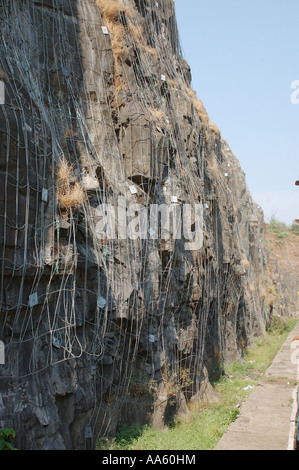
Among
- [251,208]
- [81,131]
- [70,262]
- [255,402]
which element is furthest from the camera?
[251,208]

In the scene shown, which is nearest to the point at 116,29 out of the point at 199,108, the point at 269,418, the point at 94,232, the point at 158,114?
the point at 158,114

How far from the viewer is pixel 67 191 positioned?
555 centimetres

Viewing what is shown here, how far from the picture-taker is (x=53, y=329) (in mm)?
5020

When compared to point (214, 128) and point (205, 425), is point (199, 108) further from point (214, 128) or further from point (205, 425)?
point (205, 425)

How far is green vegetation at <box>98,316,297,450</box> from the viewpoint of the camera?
5957 millimetres

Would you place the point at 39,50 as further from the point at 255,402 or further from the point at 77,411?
the point at 255,402

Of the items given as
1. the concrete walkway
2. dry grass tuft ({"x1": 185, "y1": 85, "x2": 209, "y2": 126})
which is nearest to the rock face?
the concrete walkway

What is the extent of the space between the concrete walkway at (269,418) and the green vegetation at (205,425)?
0.37 meters

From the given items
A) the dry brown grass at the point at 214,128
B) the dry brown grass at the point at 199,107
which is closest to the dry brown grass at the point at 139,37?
the dry brown grass at the point at 199,107

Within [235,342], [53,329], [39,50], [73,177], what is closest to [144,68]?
[39,50]

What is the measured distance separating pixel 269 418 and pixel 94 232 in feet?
12.6

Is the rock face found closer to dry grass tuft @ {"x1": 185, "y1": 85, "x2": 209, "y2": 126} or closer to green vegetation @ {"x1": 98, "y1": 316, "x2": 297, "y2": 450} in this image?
green vegetation @ {"x1": 98, "y1": 316, "x2": 297, "y2": 450}

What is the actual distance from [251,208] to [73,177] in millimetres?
14813

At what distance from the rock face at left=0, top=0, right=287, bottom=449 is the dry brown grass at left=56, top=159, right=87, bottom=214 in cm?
2
